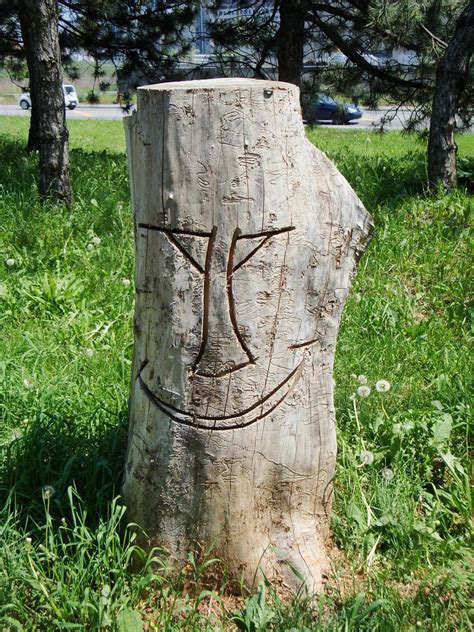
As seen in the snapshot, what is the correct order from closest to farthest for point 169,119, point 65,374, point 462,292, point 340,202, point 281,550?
point 169,119, point 340,202, point 281,550, point 65,374, point 462,292

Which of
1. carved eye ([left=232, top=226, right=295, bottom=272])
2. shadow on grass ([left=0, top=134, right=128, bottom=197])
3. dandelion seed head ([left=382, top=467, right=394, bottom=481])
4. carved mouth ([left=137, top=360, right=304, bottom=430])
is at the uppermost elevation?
shadow on grass ([left=0, top=134, right=128, bottom=197])

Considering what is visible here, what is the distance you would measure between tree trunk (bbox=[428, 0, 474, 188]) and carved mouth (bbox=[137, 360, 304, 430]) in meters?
4.37

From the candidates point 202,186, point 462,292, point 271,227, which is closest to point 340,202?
point 271,227

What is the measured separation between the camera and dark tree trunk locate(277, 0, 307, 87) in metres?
7.09

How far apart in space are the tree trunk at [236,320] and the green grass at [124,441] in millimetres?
154

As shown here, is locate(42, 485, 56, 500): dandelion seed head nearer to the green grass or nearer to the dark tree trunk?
the green grass

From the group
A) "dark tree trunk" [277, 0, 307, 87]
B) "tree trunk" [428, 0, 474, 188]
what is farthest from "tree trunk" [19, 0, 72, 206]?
"tree trunk" [428, 0, 474, 188]

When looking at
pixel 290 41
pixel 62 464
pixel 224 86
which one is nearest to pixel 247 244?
pixel 224 86

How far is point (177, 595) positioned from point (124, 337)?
5.71 feet

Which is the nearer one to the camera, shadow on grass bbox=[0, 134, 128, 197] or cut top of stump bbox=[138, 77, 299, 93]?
cut top of stump bbox=[138, 77, 299, 93]

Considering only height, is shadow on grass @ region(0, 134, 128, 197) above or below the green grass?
above

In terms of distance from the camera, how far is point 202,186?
6.50 ft

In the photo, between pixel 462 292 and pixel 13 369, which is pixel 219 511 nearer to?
pixel 13 369

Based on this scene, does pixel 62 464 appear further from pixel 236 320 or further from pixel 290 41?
pixel 290 41
